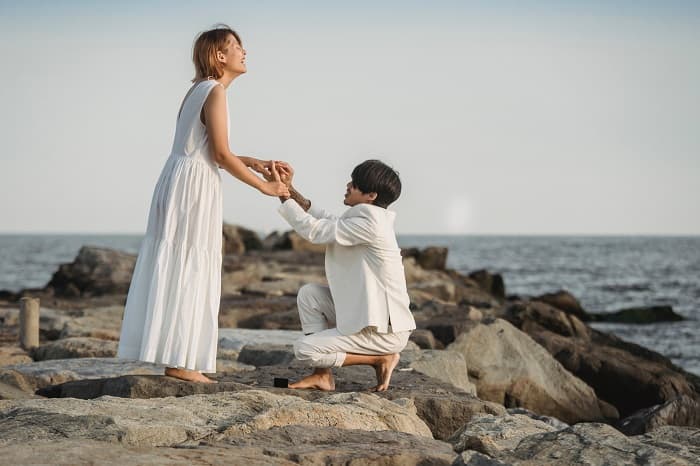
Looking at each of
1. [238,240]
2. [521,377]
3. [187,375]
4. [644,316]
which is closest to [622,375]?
[521,377]

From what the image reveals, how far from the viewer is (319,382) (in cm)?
515

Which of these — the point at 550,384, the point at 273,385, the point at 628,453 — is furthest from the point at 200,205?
the point at 550,384

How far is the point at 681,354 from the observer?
15508 millimetres

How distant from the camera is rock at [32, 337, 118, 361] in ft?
25.8

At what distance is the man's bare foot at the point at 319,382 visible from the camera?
5098mm

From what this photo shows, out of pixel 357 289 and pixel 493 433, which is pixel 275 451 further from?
pixel 357 289

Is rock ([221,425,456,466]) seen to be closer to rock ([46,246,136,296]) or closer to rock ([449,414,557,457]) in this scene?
rock ([449,414,557,457])

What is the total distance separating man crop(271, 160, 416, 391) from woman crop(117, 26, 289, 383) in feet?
1.36

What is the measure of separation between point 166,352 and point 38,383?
151cm

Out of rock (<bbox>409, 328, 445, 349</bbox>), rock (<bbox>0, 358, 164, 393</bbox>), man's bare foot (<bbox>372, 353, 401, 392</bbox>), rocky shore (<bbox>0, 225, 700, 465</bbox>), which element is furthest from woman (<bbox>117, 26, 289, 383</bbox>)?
rock (<bbox>409, 328, 445, 349</bbox>)

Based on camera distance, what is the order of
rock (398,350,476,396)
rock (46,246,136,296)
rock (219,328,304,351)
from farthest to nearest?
1. rock (46,246,136,296)
2. rock (219,328,304,351)
3. rock (398,350,476,396)

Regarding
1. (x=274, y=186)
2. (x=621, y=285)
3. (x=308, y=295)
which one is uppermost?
(x=274, y=186)

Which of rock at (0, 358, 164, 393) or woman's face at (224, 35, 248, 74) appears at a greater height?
woman's face at (224, 35, 248, 74)

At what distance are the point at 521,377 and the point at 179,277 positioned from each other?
408 centimetres
